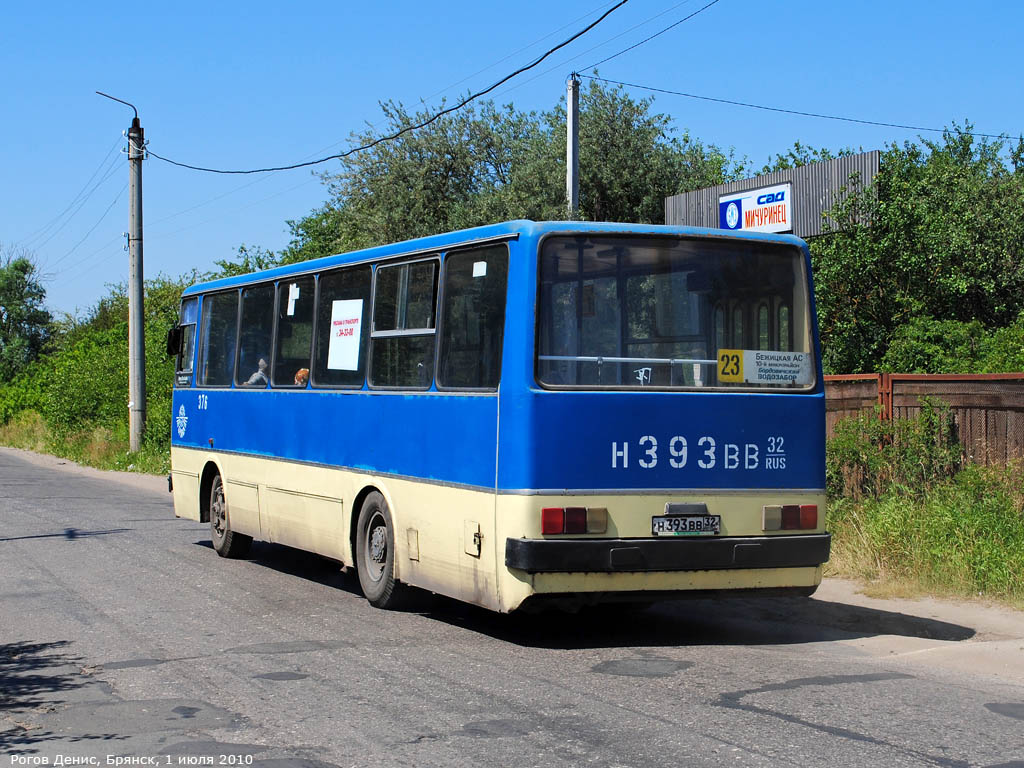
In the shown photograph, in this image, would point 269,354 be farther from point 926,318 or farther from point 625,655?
point 926,318

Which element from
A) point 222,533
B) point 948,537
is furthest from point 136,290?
point 948,537

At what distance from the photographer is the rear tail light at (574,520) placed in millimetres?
8445

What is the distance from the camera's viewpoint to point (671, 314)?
9211mm

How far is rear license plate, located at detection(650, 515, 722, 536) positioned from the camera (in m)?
8.73

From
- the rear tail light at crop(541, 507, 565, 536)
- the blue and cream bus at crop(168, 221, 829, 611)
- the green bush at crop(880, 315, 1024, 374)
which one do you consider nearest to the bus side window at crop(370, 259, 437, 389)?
the blue and cream bus at crop(168, 221, 829, 611)

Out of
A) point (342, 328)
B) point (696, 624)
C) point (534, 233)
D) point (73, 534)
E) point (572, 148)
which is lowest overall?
point (696, 624)

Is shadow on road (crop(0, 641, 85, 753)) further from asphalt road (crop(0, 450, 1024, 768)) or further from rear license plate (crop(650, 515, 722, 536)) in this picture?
rear license plate (crop(650, 515, 722, 536))

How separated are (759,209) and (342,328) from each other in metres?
15.2

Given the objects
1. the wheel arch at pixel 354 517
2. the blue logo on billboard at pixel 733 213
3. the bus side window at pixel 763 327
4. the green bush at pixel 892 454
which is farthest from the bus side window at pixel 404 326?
the blue logo on billboard at pixel 733 213

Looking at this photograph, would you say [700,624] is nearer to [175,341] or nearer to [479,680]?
[479,680]

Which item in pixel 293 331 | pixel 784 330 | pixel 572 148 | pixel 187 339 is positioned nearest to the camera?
pixel 784 330

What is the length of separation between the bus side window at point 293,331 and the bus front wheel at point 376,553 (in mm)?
1943

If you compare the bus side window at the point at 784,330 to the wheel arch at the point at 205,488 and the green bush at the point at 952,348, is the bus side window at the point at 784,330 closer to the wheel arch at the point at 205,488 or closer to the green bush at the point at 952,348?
the green bush at the point at 952,348

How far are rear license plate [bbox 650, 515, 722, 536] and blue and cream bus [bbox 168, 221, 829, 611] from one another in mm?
16
